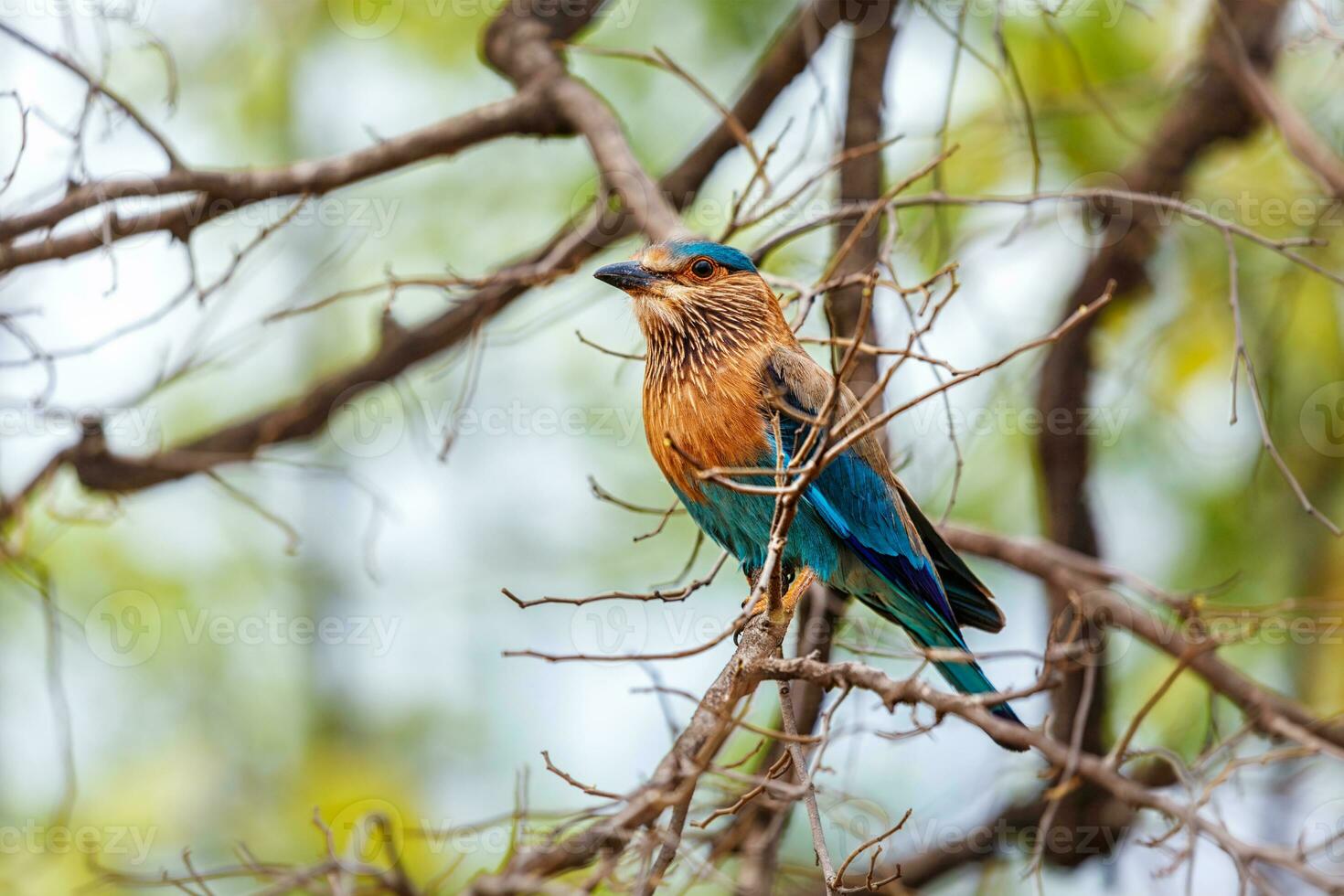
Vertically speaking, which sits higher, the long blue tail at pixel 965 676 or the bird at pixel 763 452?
the bird at pixel 763 452

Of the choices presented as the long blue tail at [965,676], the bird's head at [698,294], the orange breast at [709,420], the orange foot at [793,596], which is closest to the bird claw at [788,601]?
the orange foot at [793,596]

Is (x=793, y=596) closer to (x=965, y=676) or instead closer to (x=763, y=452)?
(x=763, y=452)

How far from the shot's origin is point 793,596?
337 centimetres

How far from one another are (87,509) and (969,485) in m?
4.44

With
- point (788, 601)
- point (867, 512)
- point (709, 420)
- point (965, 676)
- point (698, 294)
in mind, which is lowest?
point (965, 676)

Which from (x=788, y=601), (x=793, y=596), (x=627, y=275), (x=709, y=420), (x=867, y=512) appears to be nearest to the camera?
(x=788, y=601)

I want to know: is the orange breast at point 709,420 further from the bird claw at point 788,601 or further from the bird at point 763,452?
the bird claw at point 788,601

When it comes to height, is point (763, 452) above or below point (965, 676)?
above

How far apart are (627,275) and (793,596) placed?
1221 millimetres

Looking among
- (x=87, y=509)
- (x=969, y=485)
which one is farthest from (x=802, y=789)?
(x=969, y=485)

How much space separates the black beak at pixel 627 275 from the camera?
3.92 m

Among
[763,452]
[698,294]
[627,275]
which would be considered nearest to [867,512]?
[763,452]

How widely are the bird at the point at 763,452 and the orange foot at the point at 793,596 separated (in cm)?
3

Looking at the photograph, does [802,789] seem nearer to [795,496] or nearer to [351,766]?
[795,496]
